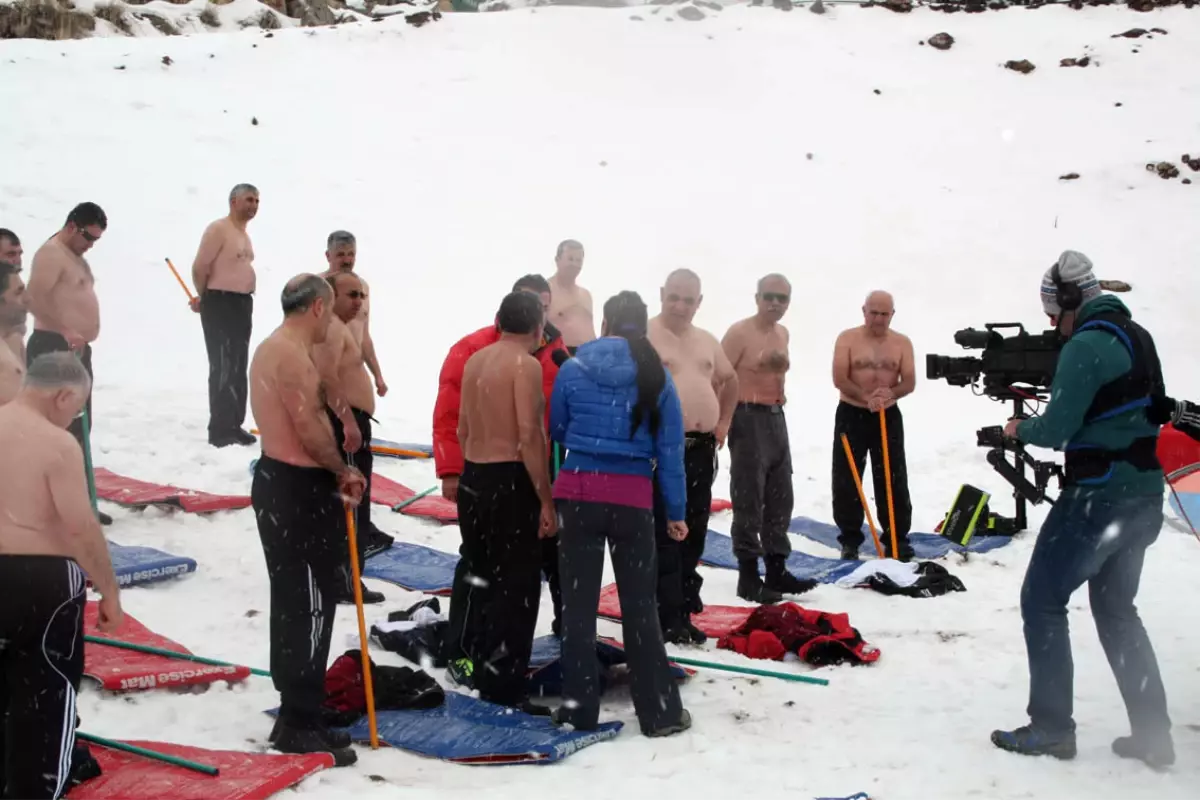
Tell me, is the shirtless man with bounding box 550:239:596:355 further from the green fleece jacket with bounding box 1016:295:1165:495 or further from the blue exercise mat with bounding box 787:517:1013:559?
the green fleece jacket with bounding box 1016:295:1165:495

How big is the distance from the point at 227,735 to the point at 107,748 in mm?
439

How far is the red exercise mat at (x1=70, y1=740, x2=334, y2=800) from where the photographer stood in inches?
135

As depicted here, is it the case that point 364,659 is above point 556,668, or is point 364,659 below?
above

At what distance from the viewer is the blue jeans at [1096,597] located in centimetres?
400

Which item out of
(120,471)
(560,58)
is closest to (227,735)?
(120,471)

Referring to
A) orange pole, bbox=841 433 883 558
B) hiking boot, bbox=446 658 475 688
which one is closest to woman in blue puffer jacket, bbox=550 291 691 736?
hiking boot, bbox=446 658 475 688

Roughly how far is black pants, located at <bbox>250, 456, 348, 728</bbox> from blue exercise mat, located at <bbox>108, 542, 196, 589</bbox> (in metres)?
2.10

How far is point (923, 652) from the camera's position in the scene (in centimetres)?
546

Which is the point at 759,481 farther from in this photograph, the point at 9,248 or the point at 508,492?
the point at 9,248

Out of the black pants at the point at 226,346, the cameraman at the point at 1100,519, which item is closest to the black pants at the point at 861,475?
the cameraman at the point at 1100,519

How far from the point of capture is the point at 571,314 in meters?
6.71

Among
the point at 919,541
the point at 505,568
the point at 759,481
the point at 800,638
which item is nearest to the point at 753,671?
the point at 800,638

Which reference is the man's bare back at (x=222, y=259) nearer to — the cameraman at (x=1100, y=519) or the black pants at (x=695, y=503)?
the black pants at (x=695, y=503)

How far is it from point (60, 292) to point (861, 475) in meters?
5.05
